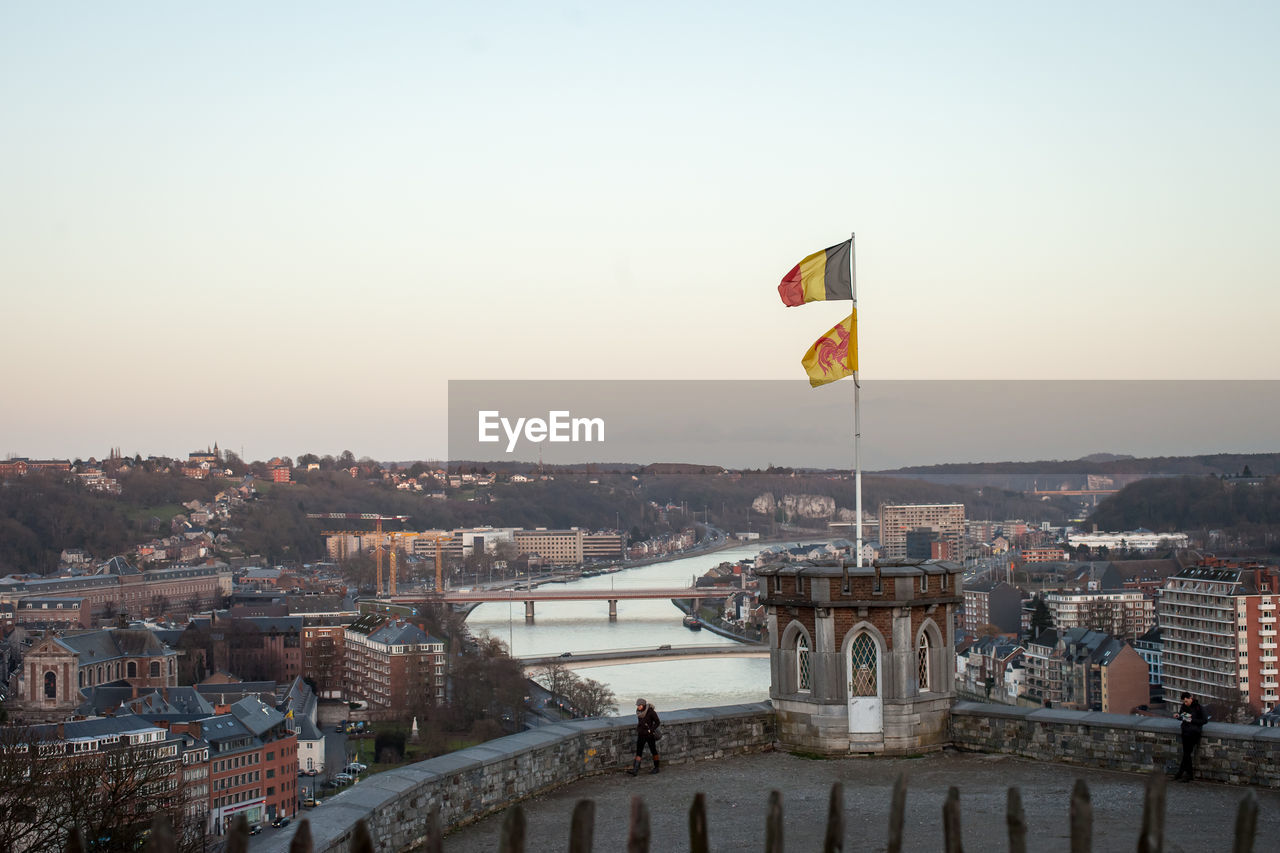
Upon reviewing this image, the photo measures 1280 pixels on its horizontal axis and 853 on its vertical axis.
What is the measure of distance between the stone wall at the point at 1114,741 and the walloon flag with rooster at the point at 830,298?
2500 mm

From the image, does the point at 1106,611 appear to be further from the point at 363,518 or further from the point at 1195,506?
the point at 363,518

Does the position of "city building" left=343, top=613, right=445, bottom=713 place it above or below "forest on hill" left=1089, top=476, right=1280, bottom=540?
below

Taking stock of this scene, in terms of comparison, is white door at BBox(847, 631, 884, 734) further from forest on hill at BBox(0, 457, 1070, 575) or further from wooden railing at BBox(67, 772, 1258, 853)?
forest on hill at BBox(0, 457, 1070, 575)

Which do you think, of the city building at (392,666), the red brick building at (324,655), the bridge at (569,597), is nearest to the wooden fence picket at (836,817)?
the city building at (392,666)

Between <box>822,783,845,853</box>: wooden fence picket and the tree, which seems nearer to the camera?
<box>822,783,845,853</box>: wooden fence picket

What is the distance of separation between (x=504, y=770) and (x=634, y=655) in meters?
50.8

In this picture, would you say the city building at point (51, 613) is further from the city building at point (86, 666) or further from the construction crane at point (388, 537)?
the construction crane at point (388, 537)

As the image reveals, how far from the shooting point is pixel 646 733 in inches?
307

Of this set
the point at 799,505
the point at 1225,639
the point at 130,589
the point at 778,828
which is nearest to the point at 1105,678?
the point at 1225,639

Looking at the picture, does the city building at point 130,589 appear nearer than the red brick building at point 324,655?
No

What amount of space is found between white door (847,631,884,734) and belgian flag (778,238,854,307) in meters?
2.57

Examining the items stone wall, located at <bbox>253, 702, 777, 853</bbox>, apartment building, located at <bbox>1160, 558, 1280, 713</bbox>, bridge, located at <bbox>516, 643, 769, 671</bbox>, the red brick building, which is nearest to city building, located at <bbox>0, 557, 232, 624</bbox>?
the red brick building

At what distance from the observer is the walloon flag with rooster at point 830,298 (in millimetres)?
9625

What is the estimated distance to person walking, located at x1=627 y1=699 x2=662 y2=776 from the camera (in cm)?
776
